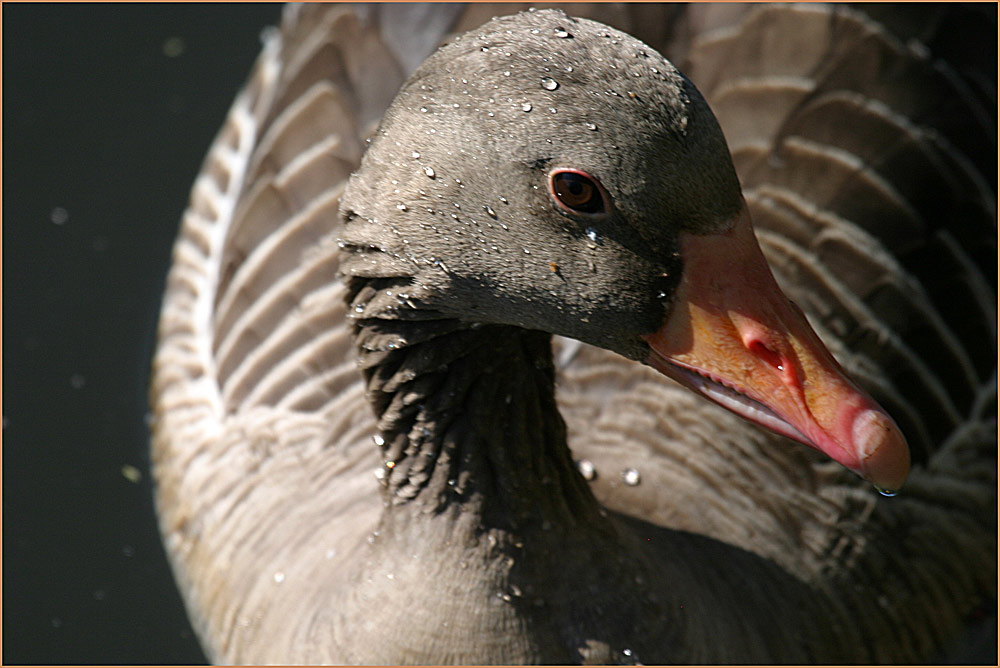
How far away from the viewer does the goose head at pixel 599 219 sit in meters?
2.24

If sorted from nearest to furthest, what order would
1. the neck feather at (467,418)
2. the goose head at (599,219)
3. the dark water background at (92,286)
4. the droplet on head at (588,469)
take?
the goose head at (599,219), the neck feather at (467,418), the droplet on head at (588,469), the dark water background at (92,286)

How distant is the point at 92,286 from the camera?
530cm

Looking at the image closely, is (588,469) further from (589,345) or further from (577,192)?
(577,192)

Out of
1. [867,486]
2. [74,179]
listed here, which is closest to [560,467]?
[867,486]

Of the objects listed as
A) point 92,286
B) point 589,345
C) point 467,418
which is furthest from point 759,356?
point 92,286

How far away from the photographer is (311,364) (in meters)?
3.89

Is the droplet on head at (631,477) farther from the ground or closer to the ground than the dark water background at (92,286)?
farther from the ground

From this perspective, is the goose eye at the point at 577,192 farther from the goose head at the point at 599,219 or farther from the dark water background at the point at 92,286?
the dark water background at the point at 92,286

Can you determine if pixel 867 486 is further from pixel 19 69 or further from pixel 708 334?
pixel 19 69

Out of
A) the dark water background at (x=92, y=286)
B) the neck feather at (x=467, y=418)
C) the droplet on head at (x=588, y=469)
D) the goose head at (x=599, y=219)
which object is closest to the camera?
the goose head at (x=599, y=219)

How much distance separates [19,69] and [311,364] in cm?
324

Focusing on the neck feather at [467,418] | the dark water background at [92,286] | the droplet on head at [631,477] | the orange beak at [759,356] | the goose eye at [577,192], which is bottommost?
the dark water background at [92,286]

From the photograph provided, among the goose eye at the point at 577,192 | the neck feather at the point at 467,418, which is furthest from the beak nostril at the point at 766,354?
the neck feather at the point at 467,418

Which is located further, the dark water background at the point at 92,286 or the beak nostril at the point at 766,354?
the dark water background at the point at 92,286
